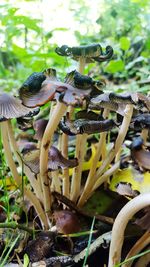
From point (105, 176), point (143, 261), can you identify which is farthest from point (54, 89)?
point (143, 261)

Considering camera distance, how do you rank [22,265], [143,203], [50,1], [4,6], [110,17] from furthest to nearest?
[110,17] → [50,1] → [4,6] → [22,265] → [143,203]

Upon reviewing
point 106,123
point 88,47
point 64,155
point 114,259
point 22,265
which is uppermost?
point 88,47

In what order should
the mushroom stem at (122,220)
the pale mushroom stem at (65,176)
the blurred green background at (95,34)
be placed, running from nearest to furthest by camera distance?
the mushroom stem at (122,220) < the pale mushroom stem at (65,176) < the blurred green background at (95,34)

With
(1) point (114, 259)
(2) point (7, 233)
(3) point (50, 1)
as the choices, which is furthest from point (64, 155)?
(3) point (50, 1)

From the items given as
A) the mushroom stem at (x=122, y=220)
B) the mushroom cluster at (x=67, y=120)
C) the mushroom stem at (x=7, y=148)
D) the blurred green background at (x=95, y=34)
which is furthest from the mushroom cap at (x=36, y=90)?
the blurred green background at (x=95, y=34)

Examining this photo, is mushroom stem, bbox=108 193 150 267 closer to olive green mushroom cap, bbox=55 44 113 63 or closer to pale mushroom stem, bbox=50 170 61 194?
pale mushroom stem, bbox=50 170 61 194

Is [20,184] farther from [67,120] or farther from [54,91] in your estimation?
[54,91]

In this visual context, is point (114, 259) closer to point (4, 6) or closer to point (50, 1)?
point (4, 6)

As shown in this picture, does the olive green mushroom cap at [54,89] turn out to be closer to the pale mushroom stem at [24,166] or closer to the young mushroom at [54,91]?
the young mushroom at [54,91]
